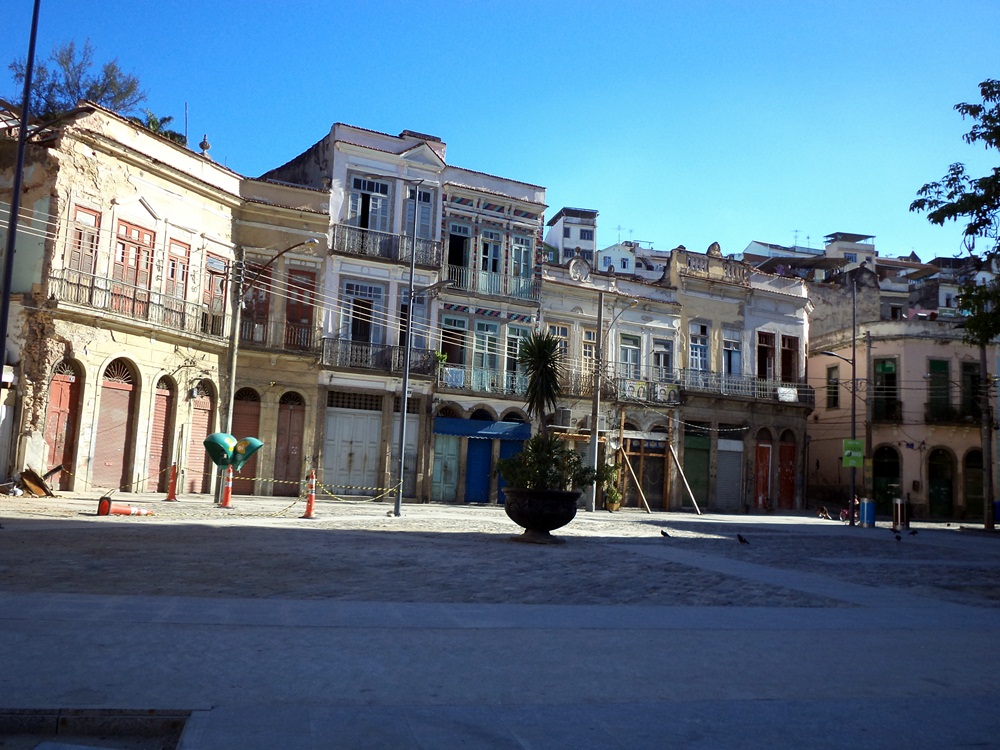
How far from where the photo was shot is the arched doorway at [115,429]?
2420cm

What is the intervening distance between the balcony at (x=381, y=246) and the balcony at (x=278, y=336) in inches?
124

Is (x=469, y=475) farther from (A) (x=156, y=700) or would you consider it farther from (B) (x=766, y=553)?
(A) (x=156, y=700)

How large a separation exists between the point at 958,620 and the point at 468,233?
2727cm

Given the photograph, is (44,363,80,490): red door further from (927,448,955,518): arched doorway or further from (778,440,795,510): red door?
(927,448,955,518): arched doorway

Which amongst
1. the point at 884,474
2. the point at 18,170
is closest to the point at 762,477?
the point at 884,474

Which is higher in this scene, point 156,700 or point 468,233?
point 468,233

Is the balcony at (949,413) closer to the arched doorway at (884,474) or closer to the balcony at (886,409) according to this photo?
the balcony at (886,409)

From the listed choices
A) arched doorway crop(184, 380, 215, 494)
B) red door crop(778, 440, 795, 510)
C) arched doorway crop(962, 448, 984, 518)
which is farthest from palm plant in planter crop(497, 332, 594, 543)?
arched doorway crop(962, 448, 984, 518)

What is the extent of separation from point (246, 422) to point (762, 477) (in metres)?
22.8

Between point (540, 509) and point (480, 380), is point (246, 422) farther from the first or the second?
point (540, 509)

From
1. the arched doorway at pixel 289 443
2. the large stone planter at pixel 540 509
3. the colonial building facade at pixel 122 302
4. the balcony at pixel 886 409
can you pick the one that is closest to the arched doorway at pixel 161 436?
the colonial building facade at pixel 122 302

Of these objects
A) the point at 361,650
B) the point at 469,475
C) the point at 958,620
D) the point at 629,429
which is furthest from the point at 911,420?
the point at 361,650

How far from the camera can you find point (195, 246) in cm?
2739

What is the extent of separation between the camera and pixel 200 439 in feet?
90.8
